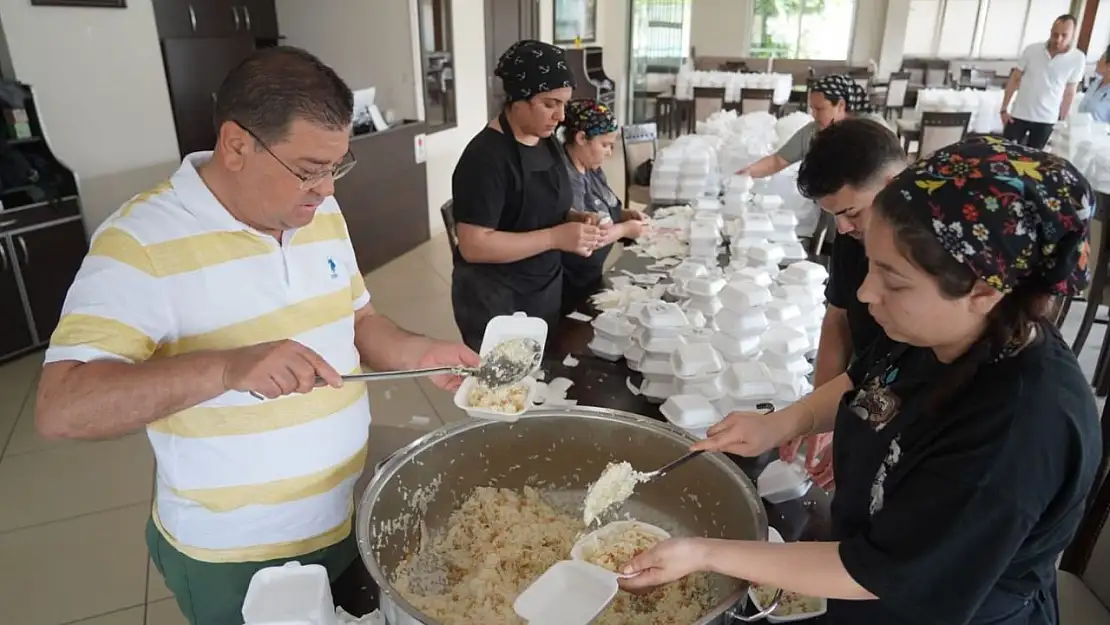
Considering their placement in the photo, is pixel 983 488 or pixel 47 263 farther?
pixel 47 263

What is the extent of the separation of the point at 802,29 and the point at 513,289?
38.3ft

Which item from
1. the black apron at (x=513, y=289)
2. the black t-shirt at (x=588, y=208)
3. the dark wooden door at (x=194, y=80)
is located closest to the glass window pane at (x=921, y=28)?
the dark wooden door at (x=194, y=80)

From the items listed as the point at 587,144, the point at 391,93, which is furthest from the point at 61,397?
the point at 391,93

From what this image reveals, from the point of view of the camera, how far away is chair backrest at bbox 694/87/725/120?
24.8 ft

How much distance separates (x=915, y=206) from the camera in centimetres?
71

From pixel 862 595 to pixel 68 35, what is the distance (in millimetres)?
4250

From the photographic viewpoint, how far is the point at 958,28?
1166 centimetres

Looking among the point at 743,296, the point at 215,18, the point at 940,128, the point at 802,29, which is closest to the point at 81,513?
the point at 743,296

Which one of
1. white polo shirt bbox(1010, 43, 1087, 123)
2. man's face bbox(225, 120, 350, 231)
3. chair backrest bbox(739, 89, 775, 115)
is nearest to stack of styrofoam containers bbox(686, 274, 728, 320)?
man's face bbox(225, 120, 350, 231)

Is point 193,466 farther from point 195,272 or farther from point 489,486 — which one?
point 489,486

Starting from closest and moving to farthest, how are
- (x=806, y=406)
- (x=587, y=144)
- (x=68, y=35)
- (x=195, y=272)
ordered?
1. (x=195, y=272)
2. (x=806, y=406)
3. (x=587, y=144)
4. (x=68, y=35)

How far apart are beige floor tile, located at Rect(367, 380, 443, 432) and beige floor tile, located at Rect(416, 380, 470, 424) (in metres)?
0.02

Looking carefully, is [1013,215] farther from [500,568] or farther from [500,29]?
[500,29]

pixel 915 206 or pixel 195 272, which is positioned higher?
pixel 915 206
